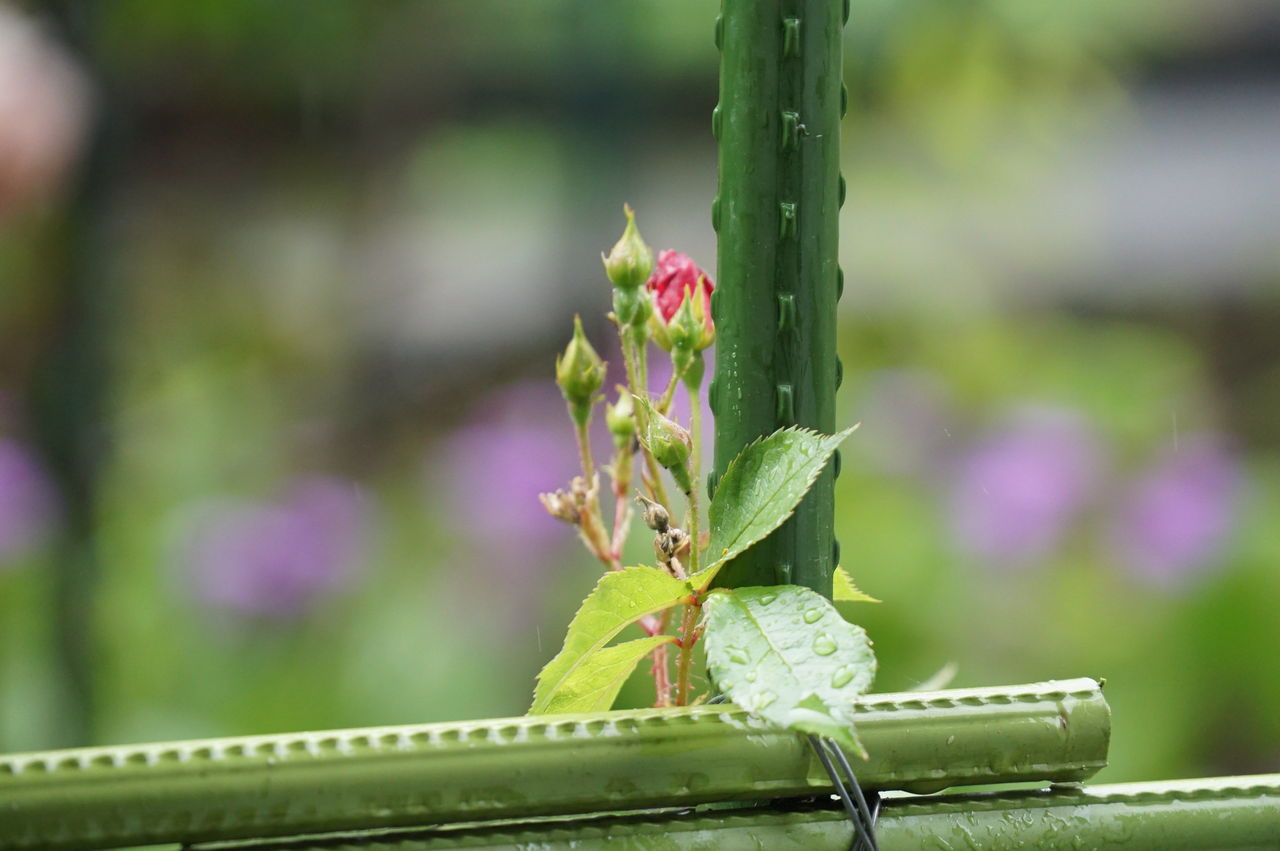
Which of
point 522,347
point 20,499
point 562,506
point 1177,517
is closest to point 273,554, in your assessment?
point 20,499

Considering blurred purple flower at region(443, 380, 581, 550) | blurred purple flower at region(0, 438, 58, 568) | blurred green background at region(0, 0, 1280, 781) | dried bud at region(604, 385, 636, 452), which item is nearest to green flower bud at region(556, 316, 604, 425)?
dried bud at region(604, 385, 636, 452)

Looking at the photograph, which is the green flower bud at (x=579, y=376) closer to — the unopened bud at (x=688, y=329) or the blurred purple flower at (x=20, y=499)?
the unopened bud at (x=688, y=329)

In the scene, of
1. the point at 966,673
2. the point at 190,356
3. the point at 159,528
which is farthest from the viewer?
the point at 190,356

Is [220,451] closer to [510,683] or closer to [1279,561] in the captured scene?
[510,683]

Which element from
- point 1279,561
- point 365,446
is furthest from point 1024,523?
point 365,446

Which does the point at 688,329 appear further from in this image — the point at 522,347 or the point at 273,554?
the point at 522,347

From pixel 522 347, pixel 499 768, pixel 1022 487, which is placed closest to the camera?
pixel 499 768

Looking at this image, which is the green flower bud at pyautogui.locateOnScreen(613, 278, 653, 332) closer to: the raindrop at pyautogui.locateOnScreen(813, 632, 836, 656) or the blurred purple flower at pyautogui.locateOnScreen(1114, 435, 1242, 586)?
the raindrop at pyautogui.locateOnScreen(813, 632, 836, 656)
